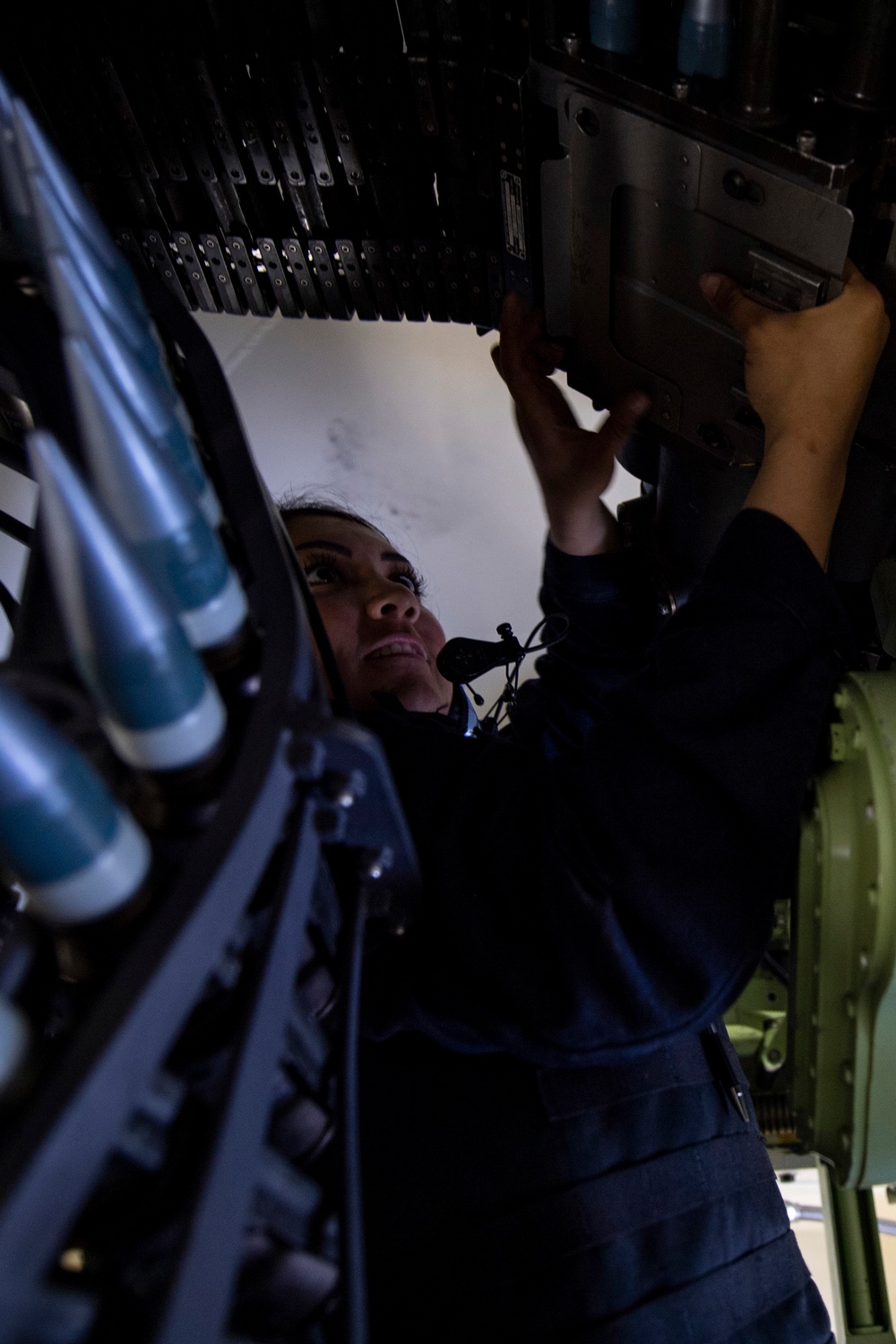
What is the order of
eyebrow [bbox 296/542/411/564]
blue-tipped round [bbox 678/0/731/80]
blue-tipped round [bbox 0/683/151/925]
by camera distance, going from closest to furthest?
blue-tipped round [bbox 0/683/151/925], blue-tipped round [bbox 678/0/731/80], eyebrow [bbox 296/542/411/564]

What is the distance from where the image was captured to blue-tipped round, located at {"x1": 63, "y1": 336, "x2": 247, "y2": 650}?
0.56 m

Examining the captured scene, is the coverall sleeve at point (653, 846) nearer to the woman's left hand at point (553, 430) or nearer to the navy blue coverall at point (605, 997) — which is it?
the navy blue coverall at point (605, 997)

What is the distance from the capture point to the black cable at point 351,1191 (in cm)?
55

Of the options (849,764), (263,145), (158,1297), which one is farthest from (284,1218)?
(263,145)

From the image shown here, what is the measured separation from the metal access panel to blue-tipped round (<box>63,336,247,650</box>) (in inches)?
23.5

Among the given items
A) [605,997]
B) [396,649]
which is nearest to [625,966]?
[605,997]

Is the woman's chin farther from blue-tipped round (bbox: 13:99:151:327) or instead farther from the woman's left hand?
blue-tipped round (bbox: 13:99:151:327)

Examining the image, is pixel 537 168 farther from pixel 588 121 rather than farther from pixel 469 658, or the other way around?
pixel 469 658

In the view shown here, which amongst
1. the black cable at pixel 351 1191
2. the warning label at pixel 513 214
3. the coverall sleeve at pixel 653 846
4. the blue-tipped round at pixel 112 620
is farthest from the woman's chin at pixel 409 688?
the blue-tipped round at pixel 112 620

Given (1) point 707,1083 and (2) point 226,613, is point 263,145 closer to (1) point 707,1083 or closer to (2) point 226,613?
(2) point 226,613

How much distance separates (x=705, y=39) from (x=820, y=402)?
1.08 ft

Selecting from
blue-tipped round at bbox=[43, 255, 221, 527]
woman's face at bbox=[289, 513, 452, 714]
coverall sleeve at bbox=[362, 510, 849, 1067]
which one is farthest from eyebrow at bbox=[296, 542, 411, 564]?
blue-tipped round at bbox=[43, 255, 221, 527]

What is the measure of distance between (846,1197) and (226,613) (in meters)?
1.15

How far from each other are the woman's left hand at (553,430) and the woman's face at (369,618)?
24 cm
